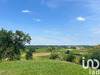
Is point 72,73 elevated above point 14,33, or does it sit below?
below

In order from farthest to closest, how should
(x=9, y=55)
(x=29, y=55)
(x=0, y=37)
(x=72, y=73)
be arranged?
(x=29, y=55) → (x=9, y=55) → (x=0, y=37) → (x=72, y=73)

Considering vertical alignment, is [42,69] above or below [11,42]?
below

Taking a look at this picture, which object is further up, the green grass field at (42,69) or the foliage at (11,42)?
the foliage at (11,42)

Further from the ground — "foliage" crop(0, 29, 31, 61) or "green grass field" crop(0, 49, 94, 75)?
"foliage" crop(0, 29, 31, 61)

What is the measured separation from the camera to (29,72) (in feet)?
29.1

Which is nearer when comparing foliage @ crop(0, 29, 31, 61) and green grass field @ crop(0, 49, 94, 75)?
green grass field @ crop(0, 49, 94, 75)

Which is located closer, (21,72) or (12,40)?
(21,72)

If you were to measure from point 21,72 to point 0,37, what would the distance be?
17.2 m

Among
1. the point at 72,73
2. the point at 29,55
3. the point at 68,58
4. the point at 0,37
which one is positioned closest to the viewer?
the point at 72,73

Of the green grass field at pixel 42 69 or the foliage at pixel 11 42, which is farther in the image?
the foliage at pixel 11 42

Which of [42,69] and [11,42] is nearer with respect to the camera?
[42,69]

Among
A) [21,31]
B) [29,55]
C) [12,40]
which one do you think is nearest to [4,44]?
[12,40]

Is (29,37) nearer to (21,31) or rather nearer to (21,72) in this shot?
(21,31)

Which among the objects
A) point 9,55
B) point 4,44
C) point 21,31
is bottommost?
point 9,55
